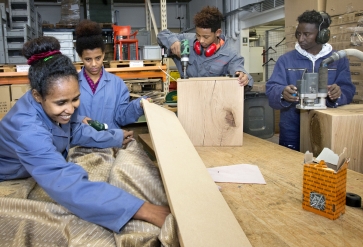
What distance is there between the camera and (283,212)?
1071 millimetres

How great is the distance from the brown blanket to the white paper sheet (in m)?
0.26

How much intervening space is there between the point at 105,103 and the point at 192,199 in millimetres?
1647

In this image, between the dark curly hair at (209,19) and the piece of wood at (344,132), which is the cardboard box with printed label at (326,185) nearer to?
the piece of wood at (344,132)

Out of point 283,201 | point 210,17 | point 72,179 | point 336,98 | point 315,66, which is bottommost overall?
point 283,201

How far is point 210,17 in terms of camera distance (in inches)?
98.0

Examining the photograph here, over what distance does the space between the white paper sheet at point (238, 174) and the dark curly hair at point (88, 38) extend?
1402 mm

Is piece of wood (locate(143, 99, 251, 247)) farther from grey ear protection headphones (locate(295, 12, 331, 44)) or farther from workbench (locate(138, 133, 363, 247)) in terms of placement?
grey ear protection headphones (locate(295, 12, 331, 44))

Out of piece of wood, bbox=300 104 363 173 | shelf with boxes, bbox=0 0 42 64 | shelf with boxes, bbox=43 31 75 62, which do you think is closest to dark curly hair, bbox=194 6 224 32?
piece of wood, bbox=300 104 363 173

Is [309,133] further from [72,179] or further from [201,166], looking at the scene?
[72,179]

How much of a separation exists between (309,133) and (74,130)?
1.21 m

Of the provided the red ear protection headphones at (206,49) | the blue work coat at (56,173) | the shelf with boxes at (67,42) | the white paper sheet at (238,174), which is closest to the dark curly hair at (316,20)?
the red ear protection headphones at (206,49)

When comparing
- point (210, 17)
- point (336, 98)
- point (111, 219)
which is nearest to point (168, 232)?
point (111, 219)

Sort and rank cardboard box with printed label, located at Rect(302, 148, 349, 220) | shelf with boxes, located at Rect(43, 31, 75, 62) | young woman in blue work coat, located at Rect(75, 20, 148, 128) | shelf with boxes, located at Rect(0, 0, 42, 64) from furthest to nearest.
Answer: shelf with boxes, located at Rect(0, 0, 42, 64) < shelf with boxes, located at Rect(43, 31, 75, 62) < young woman in blue work coat, located at Rect(75, 20, 148, 128) < cardboard box with printed label, located at Rect(302, 148, 349, 220)

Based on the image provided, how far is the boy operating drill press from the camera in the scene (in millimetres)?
2508
